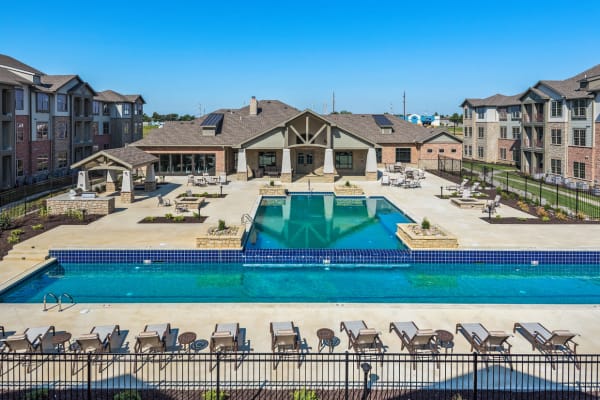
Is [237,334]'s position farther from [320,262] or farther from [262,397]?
[320,262]

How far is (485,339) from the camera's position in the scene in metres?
10.5

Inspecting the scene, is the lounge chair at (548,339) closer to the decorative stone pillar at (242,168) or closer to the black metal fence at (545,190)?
the black metal fence at (545,190)

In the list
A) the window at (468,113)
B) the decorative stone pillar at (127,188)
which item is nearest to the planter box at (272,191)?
the decorative stone pillar at (127,188)

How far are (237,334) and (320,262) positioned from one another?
7.68 m

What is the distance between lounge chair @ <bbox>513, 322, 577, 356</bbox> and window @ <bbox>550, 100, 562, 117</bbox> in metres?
35.5

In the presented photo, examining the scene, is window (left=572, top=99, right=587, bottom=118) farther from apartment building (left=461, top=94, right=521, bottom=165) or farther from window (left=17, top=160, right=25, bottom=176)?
window (left=17, top=160, right=25, bottom=176)

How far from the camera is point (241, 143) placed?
42.2 m

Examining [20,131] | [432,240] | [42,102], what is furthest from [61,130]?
[432,240]

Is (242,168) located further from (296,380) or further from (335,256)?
(296,380)

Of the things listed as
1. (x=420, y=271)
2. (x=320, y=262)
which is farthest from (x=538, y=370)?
(x=320, y=262)

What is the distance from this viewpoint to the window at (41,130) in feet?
136

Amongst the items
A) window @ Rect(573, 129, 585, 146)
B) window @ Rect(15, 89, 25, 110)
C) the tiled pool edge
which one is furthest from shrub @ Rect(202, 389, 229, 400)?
window @ Rect(573, 129, 585, 146)

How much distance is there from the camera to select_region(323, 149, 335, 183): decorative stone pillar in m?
41.7

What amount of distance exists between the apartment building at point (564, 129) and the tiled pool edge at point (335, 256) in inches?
833
